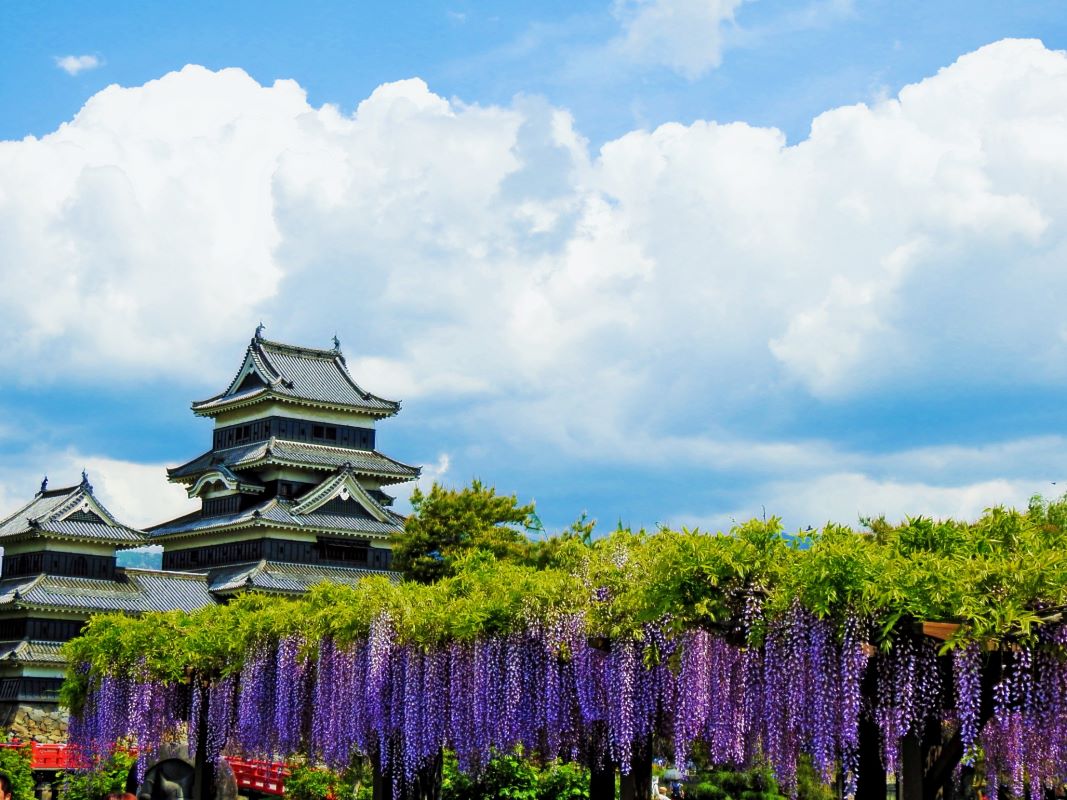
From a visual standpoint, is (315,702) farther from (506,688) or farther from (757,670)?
(757,670)

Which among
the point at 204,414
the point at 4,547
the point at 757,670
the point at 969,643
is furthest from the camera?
the point at 204,414

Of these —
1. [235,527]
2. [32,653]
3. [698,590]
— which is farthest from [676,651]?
[235,527]

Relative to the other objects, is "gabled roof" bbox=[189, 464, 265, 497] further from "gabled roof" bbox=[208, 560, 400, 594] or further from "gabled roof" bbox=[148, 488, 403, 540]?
"gabled roof" bbox=[208, 560, 400, 594]

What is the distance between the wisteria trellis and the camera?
11211 millimetres

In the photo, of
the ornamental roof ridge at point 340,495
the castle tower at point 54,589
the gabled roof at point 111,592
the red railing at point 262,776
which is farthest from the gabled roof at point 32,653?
the red railing at point 262,776

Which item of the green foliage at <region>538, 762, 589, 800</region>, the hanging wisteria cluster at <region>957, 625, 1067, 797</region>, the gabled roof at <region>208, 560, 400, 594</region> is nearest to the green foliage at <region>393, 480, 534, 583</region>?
the gabled roof at <region>208, 560, 400, 594</region>

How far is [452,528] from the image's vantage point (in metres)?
42.1

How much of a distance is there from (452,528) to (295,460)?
10597 millimetres

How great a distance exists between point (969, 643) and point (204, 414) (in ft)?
156

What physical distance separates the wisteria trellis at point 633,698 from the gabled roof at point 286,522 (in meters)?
27.2

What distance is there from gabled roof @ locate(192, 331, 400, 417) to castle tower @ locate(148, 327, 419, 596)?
0.05 meters

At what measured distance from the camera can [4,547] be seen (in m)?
46.6

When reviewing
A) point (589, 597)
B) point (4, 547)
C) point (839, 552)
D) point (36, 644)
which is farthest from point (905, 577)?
point (4, 547)

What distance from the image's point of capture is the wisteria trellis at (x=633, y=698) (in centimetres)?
1121
